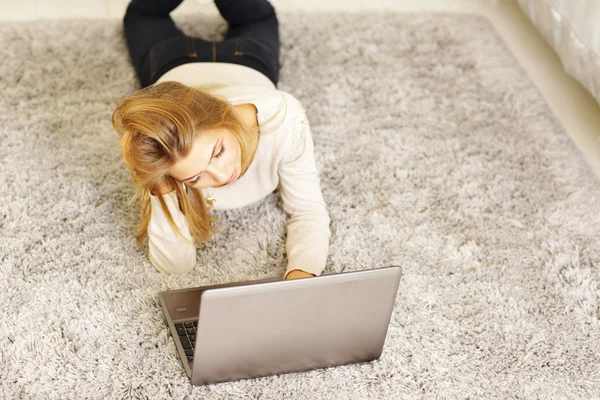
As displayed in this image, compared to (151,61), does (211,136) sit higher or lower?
higher

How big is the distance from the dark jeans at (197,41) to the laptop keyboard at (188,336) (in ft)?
2.10

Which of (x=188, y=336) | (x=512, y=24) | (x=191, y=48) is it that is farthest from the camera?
(x=512, y=24)

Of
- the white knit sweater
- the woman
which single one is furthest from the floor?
the white knit sweater

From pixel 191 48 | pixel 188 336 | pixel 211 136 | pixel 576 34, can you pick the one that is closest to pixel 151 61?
pixel 191 48

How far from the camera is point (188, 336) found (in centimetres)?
119

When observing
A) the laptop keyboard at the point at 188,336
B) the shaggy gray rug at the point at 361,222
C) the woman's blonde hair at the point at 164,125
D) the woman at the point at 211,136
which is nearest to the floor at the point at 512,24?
the shaggy gray rug at the point at 361,222

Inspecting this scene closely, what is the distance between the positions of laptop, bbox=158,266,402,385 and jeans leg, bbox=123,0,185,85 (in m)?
0.71

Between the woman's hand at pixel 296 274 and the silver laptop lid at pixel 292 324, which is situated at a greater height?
the silver laptop lid at pixel 292 324

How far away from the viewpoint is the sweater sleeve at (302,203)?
1320 mm

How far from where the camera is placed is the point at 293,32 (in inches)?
76.5

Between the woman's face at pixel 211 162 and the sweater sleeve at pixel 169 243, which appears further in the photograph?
the sweater sleeve at pixel 169 243

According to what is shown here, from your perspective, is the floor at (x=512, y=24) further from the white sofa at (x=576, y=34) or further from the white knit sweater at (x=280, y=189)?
the white knit sweater at (x=280, y=189)

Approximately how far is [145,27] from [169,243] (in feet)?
2.20

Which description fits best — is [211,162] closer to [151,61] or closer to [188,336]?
[188,336]
